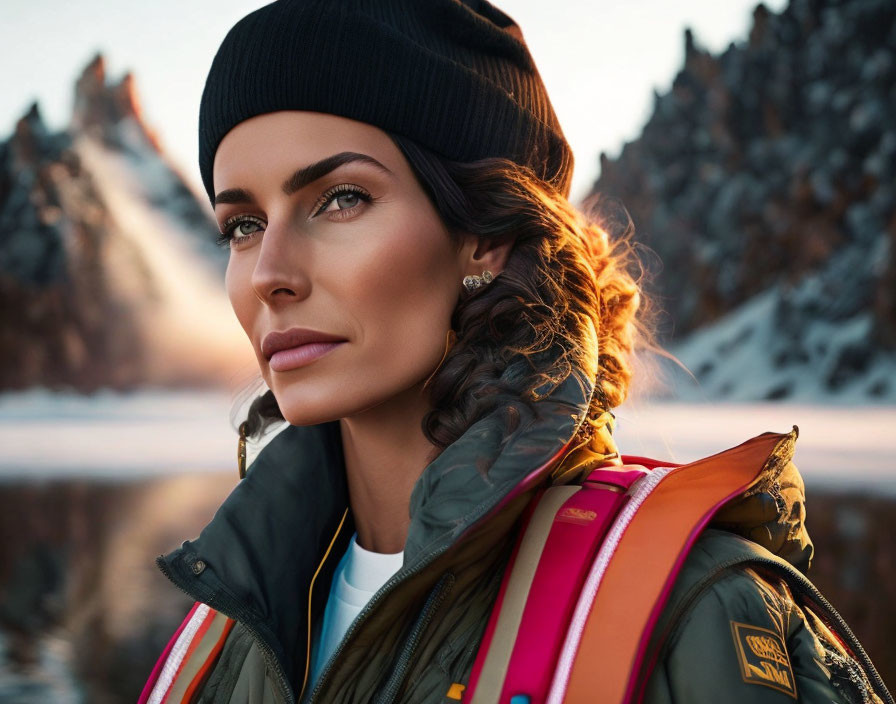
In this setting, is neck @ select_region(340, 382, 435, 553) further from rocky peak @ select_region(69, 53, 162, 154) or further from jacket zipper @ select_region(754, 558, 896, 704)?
rocky peak @ select_region(69, 53, 162, 154)

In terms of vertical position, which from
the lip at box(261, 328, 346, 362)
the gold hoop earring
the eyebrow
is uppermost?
the eyebrow

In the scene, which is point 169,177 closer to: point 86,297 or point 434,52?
point 86,297

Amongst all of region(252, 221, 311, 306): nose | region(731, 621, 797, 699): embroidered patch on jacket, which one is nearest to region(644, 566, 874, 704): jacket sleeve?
region(731, 621, 797, 699): embroidered patch on jacket

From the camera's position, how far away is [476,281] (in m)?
2.17

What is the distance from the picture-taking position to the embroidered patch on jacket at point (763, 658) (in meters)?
1.44

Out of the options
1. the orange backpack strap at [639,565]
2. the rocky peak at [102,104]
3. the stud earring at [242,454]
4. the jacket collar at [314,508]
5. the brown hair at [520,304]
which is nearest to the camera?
the orange backpack strap at [639,565]

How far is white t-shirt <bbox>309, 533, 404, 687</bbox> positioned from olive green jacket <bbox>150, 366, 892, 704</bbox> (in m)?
0.04

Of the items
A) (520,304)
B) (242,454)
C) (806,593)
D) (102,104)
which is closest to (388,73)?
(520,304)

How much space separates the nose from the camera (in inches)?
79.1

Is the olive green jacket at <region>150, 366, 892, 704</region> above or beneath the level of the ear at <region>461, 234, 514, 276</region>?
beneath

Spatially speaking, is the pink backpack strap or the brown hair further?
the brown hair

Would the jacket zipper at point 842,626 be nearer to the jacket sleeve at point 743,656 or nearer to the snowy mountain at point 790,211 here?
the jacket sleeve at point 743,656

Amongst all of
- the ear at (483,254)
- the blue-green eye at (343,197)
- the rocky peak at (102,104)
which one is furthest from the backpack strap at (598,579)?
the rocky peak at (102,104)

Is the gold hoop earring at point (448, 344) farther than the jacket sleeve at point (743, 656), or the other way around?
the gold hoop earring at point (448, 344)
